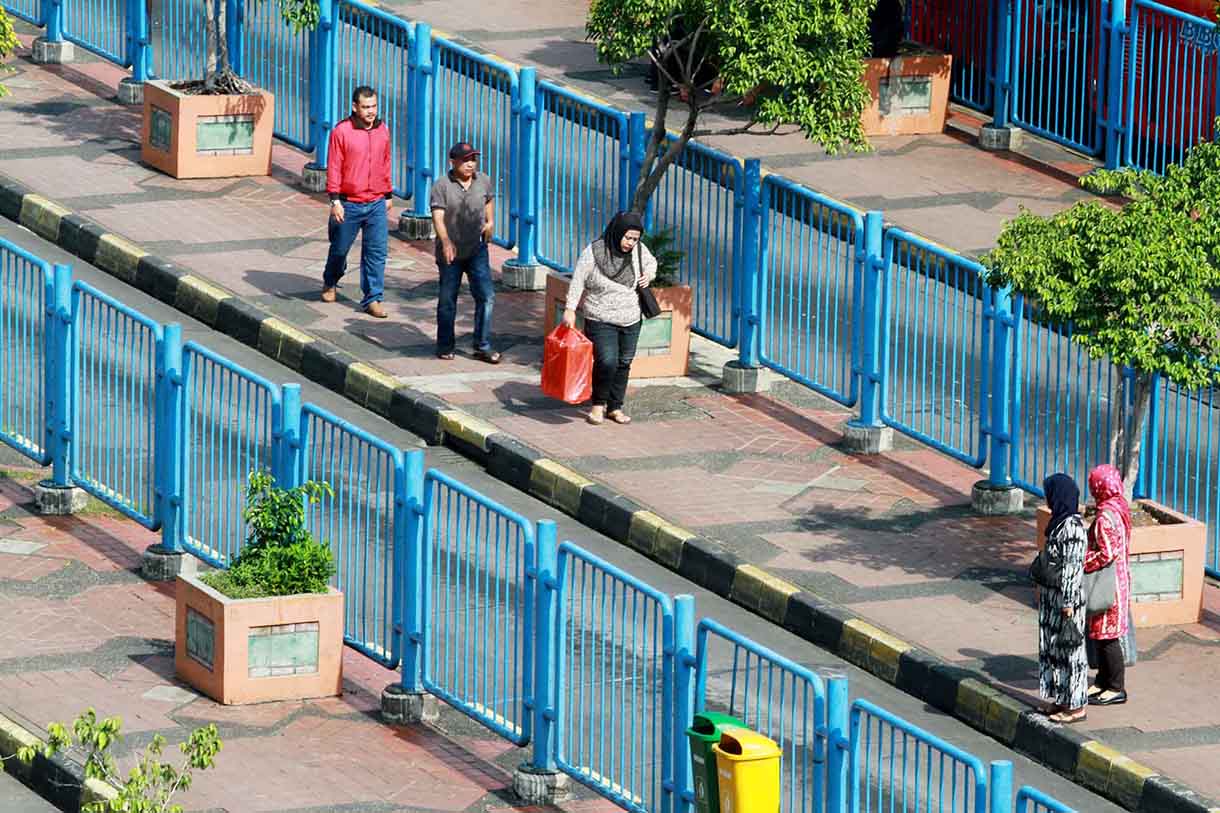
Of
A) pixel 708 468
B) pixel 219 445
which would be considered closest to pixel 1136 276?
pixel 708 468

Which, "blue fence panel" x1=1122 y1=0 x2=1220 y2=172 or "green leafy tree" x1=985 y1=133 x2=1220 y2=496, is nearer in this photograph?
"green leafy tree" x1=985 y1=133 x2=1220 y2=496

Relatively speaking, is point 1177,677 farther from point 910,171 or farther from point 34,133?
point 34,133

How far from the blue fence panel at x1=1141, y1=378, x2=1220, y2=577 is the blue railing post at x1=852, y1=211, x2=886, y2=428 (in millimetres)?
2071

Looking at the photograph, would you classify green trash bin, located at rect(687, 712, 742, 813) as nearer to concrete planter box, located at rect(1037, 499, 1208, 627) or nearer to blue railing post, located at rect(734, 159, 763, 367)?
concrete planter box, located at rect(1037, 499, 1208, 627)

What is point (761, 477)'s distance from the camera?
766 inches

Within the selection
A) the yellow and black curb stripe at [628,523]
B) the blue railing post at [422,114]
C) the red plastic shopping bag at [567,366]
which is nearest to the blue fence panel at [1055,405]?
the yellow and black curb stripe at [628,523]

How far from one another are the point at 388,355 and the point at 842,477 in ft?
11.0

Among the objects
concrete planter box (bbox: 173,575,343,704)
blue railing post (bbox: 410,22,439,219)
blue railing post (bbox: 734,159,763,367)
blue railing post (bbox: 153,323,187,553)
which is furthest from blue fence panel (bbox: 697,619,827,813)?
blue railing post (bbox: 410,22,439,219)

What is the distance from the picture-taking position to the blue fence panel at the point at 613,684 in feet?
47.3

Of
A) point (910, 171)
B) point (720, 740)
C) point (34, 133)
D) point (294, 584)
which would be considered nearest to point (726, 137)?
point (910, 171)

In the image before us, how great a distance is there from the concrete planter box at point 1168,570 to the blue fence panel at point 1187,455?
0.52m

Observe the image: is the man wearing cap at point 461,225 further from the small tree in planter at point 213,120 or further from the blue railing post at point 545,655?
the blue railing post at point 545,655

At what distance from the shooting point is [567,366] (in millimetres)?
19844

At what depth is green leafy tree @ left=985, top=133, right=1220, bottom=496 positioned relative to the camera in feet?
54.9
